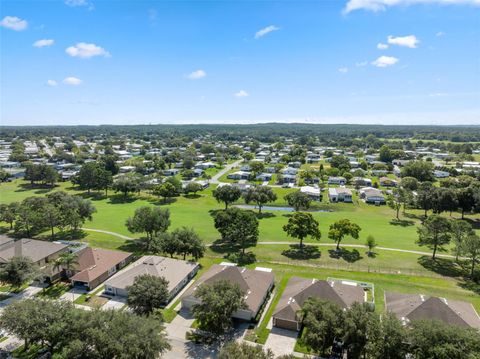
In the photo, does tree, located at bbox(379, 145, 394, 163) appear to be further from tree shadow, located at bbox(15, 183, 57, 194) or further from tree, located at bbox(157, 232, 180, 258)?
tree shadow, located at bbox(15, 183, 57, 194)

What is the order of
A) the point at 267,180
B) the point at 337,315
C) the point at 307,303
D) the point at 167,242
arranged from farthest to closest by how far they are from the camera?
the point at 267,180 < the point at 167,242 < the point at 307,303 < the point at 337,315

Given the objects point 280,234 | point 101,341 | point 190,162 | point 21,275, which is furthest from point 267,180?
point 101,341

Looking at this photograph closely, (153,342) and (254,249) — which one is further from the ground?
(153,342)

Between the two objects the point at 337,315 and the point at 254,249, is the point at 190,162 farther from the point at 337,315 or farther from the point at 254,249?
the point at 337,315

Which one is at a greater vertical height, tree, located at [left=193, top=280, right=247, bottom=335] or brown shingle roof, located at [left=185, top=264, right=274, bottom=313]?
tree, located at [left=193, top=280, right=247, bottom=335]

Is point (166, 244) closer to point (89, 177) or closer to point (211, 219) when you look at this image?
point (211, 219)

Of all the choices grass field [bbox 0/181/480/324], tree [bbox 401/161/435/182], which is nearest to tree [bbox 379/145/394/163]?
tree [bbox 401/161/435/182]
